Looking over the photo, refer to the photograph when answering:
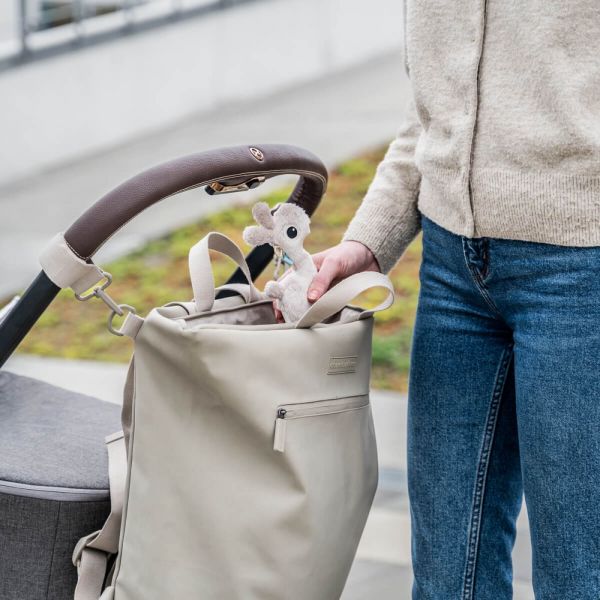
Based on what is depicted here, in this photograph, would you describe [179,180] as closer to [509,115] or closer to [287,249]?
[287,249]

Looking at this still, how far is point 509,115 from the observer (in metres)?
1.35

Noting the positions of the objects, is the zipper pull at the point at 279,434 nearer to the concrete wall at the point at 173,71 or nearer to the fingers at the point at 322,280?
the fingers at the point at 322,280

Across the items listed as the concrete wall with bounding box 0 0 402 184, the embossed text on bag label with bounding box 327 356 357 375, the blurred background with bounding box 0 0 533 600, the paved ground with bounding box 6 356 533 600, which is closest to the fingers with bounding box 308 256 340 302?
the embossed text on bag label with bounding box 327 356 357 375

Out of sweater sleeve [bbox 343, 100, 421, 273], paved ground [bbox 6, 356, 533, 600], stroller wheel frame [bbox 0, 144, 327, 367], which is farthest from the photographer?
paved ground [bbox 6, 356, 533, 600]

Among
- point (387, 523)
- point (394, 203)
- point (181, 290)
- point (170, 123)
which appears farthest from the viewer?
point (170, 123)

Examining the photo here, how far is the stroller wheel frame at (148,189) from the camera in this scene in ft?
4.57

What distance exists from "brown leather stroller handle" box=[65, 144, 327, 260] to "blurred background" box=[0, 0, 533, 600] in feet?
5.42

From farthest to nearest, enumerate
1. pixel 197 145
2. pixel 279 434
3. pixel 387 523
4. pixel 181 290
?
pixel 197 145, pixel 181 290, pixel 387 523, pixel 279 434

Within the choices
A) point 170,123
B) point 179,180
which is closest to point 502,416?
point 179,180

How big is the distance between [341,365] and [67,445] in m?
0.48

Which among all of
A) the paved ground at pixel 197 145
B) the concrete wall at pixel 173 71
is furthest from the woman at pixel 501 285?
the concrete wall at pixel 173 71

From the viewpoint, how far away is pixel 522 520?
9.54 ft

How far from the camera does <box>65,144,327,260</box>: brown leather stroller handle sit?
1.39 meters

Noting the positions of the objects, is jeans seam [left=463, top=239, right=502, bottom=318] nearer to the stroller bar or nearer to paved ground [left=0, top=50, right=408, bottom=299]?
the stroller bar
